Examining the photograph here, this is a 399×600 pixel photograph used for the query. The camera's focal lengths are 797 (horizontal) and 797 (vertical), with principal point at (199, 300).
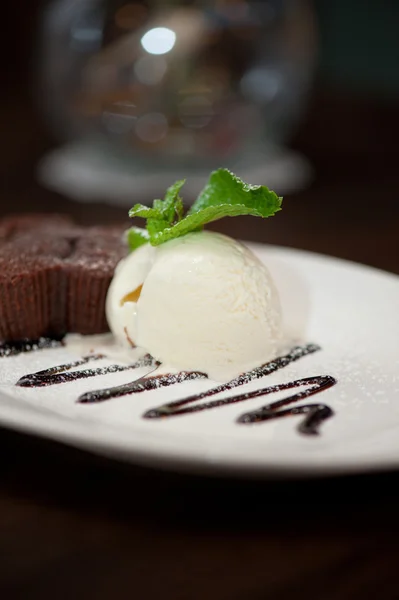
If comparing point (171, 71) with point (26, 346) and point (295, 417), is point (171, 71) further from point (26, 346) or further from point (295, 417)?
point (295, 417)

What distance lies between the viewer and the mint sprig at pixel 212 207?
165cm

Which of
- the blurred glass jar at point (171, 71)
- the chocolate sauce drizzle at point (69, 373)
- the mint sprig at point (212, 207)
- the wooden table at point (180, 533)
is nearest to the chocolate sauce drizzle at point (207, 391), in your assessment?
the chocolate sauce drizzle at point (69, 373)

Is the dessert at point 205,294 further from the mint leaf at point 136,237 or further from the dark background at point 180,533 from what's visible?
the dark background at point 180,533

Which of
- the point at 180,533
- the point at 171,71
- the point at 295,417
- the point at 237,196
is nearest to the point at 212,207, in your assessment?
the point at 237,196

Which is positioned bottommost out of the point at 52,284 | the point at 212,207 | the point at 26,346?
the point at 26,346

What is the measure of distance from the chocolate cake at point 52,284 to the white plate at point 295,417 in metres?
0.11

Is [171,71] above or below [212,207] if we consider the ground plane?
above

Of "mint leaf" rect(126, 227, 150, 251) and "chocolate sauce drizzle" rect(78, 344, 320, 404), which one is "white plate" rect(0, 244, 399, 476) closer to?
"chocolate sauce drizzle" rect(78, 344, 320, 404)

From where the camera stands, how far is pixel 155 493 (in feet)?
4.10

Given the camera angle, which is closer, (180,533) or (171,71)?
(180,533)

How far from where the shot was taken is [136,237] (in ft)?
6.11

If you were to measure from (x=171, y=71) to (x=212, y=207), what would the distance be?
2.12 meters

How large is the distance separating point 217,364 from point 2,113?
3.53m

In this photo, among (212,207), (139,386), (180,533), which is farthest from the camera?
(212,207)
